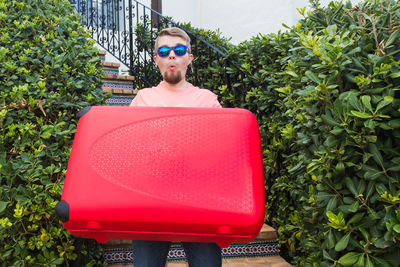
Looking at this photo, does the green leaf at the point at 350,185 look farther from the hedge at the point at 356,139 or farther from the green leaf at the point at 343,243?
the green leaf at the point at 343,243

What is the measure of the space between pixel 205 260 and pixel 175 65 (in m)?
0.93

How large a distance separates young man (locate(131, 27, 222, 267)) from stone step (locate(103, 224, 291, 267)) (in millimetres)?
1357

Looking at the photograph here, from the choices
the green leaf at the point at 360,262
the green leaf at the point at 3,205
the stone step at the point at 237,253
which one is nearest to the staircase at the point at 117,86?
the stone step at the point at 237,253

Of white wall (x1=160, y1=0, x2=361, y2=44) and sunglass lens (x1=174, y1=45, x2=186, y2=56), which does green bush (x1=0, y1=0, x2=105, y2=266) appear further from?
white wall (x1=160, y1=0, x2=361, y2=44)

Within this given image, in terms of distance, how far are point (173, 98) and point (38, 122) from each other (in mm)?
1035

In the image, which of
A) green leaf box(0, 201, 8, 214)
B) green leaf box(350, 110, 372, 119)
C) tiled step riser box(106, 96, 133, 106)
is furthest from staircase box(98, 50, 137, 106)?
green leaf box(350, 110, 372, 119)

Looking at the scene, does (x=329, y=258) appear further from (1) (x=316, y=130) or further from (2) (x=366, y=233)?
(1) (x=316, y=130)

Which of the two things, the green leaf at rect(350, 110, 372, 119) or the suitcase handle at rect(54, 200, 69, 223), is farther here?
the green leaf at rect(350, 110, 372, 119)

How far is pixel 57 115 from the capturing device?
224 cm

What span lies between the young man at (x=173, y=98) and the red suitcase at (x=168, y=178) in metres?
0.33

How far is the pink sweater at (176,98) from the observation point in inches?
60.3

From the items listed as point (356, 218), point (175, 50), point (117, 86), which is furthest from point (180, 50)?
point (117, 86)

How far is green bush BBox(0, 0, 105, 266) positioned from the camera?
6.14ft

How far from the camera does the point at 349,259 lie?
142cm
